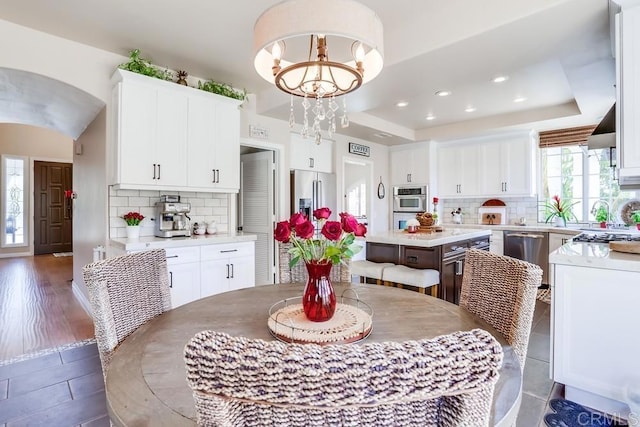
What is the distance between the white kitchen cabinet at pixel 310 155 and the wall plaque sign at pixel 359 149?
0.39 metres

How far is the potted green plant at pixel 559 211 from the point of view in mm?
4902

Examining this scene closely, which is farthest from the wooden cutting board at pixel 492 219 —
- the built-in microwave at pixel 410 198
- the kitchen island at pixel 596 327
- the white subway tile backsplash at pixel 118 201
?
the white subway tile backsplash at pixel 118 201

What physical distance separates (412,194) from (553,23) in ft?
12.7

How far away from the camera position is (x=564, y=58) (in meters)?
2.68

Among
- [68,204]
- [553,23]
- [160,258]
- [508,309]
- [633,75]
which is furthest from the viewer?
[68,204]

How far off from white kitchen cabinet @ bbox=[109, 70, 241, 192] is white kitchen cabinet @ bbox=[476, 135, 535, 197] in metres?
3.96

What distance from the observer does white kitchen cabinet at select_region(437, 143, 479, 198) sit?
5551mm

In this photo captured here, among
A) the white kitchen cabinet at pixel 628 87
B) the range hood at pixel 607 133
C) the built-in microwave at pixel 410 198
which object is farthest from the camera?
the built-in microwave at pixel 410 198

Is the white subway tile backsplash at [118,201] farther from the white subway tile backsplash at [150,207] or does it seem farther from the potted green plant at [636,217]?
the potted green plant at [636,217]

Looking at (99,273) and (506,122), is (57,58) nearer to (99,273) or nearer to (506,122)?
(99,273)

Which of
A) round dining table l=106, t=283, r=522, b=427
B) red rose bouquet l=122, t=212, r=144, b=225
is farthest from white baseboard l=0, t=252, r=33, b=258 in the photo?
round dining table l=106, t=283, r=522, b=427

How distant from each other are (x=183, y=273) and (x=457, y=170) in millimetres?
4699

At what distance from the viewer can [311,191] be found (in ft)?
15.9

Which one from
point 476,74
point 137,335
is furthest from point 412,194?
point 137,335
